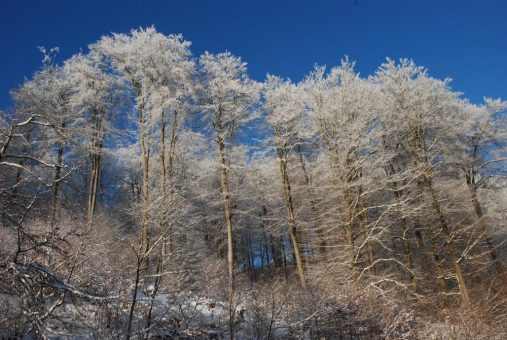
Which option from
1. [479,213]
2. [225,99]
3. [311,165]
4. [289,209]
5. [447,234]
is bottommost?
[447,234]

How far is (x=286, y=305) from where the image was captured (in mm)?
9867

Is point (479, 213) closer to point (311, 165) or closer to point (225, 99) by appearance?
point (311, 165)

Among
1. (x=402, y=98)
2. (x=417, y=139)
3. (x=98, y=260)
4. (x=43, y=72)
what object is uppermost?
(x=43, y=72)

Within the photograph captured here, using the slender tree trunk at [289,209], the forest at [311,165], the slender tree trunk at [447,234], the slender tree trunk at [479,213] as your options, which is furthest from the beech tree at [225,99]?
the slender tree trunk at [479,213]

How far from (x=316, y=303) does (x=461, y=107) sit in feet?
46.3

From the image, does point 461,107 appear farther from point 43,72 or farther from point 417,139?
point 43,72

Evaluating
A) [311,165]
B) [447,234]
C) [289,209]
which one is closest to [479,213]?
[447,234]

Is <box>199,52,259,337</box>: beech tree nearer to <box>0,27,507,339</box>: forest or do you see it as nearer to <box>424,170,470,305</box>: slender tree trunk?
<box>0,27,507,339</box>: forest

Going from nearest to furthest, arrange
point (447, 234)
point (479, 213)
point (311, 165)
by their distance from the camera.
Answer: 1. point (447, 234)
2. point (311, 165)
3. point (479, 213)

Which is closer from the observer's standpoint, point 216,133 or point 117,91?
point 216,133

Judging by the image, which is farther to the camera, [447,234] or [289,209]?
[289,209]

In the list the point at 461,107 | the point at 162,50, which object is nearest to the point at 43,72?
the point at 162,50

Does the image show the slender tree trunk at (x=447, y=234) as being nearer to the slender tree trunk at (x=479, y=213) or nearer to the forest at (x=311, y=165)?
the forest at (x=311, y=165)

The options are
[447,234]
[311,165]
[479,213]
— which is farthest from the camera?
[479,213]
